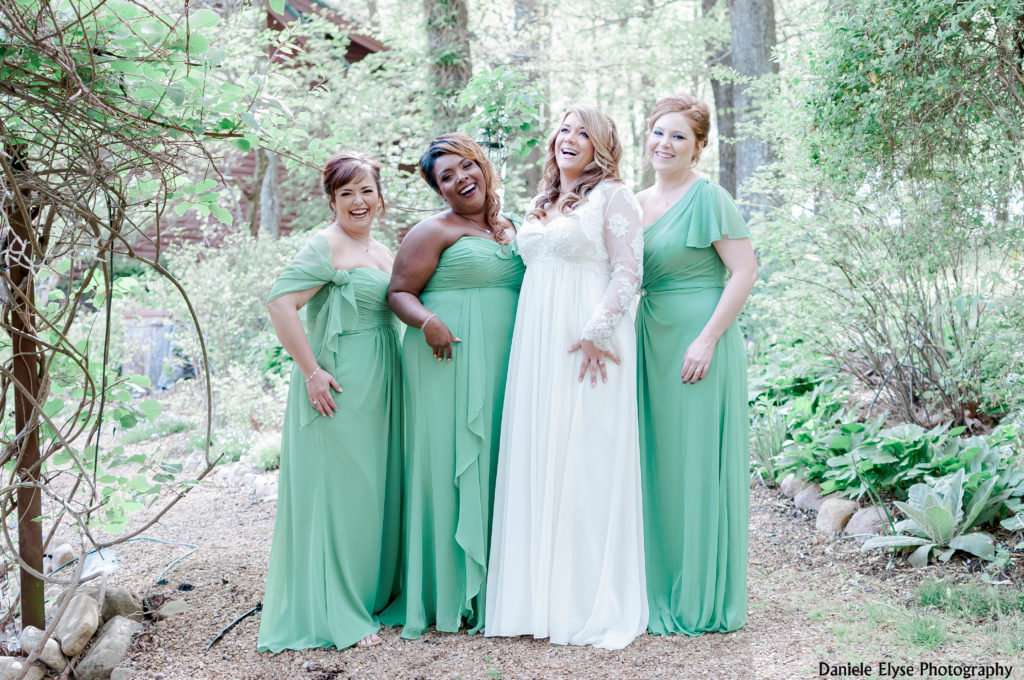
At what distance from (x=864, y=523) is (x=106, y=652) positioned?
155 inches

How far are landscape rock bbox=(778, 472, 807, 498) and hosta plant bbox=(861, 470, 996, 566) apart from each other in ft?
3.66

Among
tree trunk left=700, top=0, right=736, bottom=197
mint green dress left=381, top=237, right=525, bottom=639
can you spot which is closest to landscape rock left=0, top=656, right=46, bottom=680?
mint green dress left=381, top=237, right=525, bottom=639

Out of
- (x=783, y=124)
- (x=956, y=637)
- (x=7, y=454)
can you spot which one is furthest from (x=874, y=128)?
(x=7, y=454)

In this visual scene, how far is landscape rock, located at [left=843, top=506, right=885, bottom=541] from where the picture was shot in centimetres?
465

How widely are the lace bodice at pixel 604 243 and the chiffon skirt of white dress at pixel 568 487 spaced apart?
0.07 m

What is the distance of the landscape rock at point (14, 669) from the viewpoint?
335 centimetres

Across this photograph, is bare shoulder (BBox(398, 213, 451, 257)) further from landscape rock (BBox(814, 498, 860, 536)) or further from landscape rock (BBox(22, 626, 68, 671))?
landscape rock (BBox(814, 498, 860, 536))

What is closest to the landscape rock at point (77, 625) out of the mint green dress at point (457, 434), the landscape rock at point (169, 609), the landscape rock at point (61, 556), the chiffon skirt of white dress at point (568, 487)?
the landscape rock at point (169, 609)

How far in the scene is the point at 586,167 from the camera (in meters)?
3.73

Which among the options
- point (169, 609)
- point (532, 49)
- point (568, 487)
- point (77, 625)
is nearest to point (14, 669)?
point (77, 625)

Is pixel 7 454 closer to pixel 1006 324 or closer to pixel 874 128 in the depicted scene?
pixel 874 128

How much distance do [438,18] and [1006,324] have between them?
6.11 meters

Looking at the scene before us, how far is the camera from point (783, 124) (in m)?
5.72

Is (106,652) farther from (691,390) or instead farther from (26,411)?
Answer: (691,390)
